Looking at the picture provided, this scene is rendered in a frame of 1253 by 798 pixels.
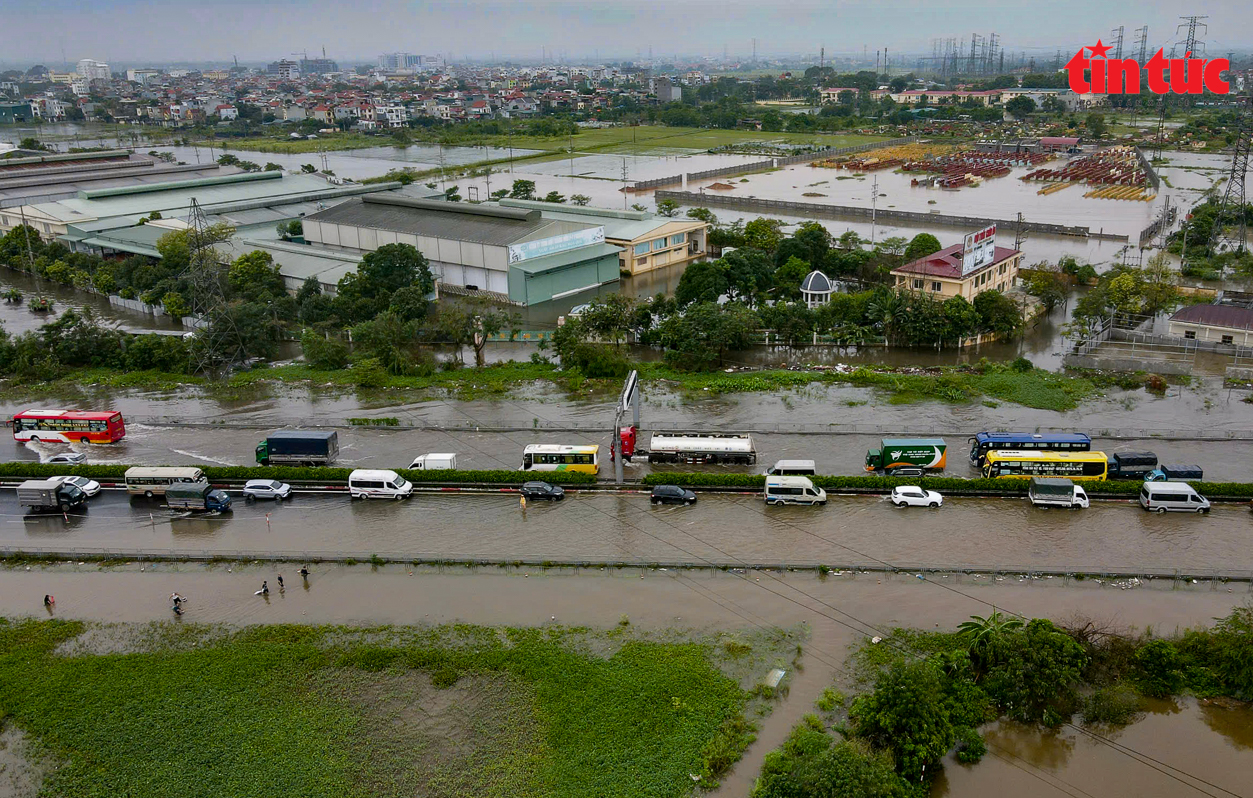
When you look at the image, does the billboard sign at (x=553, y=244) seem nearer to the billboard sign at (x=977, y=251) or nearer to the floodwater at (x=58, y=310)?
the floodwater at (x=58, y=310)

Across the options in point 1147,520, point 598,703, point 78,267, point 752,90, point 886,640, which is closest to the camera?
point 598,703

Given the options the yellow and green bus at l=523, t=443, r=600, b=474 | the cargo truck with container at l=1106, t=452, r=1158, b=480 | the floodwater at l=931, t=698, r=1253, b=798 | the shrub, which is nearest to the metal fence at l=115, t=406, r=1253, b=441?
the cargo truck with container at l=1106, t=452, r=1158, b=480

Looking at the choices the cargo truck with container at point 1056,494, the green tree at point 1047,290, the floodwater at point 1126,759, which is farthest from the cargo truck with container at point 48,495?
the green tree at point 1047,290

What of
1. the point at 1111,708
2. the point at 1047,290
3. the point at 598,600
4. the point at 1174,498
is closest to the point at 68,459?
the point at 598,600

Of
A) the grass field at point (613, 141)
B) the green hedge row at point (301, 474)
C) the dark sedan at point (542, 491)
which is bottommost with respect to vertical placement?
the dark sedan at point (542, 491)

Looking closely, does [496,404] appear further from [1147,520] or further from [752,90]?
[752,90]

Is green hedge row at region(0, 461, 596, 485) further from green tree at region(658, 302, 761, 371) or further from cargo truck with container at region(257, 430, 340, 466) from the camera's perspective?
green tree at region(658, 302, 761, 371)

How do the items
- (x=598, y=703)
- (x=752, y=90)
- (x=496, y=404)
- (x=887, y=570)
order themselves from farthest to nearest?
(x=752, y=90) → (x=496, y=404) → (x=887, y=570) → (x=598, y=703)

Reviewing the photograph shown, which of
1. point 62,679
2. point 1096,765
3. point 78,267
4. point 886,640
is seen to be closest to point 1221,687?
point 1096,765
